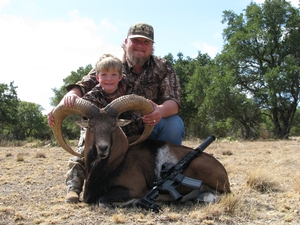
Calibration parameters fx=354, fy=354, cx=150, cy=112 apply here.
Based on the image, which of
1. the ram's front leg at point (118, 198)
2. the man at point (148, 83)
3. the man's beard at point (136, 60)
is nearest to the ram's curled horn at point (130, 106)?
the man at point (148, 83)

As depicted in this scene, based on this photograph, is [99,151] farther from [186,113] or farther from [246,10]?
[186,113]

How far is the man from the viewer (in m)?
7.03

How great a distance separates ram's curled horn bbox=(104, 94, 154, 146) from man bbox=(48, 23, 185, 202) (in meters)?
0.60

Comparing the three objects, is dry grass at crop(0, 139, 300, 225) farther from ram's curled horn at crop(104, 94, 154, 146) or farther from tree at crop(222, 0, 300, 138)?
tree at crop(222, 0, 300, 138)

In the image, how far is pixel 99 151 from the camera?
5246 mm

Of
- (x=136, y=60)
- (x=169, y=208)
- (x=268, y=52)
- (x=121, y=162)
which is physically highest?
(x=268, y=52)

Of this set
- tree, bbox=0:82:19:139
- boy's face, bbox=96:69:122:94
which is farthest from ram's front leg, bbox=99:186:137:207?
Answer: tree, bbox=0:82:19:139

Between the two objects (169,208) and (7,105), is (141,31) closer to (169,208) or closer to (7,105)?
(169,208)

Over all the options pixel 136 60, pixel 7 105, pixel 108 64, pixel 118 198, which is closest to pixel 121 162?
pixel 118 198

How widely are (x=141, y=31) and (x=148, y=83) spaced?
1.09 m

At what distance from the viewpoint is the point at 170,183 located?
18.2ft

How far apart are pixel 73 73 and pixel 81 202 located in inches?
1802

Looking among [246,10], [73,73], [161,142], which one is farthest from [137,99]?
[73,73]

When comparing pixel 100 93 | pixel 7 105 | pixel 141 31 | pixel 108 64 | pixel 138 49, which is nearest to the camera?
pixel 108 64
